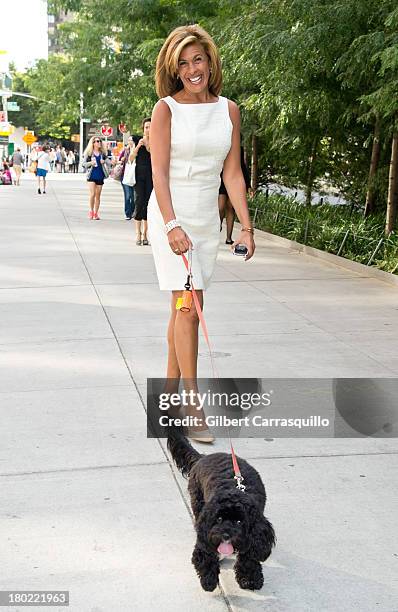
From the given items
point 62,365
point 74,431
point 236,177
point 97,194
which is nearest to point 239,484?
point 74,431

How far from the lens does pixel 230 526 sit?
2887 millimetres

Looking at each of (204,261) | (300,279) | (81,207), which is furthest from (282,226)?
(204,261)

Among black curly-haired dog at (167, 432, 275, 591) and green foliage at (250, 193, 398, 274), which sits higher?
black curly-haired dog at (167, 432, 275, 591)

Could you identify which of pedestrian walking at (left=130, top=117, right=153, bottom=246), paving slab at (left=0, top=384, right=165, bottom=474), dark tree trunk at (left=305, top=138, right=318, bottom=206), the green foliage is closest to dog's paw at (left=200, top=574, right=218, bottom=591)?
paving slab at (left=0, top=384, right=165, bottom=474)

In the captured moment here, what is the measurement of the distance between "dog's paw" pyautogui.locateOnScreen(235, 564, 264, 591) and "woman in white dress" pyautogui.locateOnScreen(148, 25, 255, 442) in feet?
4.89

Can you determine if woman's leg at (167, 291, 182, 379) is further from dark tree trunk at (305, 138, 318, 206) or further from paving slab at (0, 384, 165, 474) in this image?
dark tree trunk at (305, 138, 318, 206)

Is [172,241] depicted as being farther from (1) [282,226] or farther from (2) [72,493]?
(1) [282,226]

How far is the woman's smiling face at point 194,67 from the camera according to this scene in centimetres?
436

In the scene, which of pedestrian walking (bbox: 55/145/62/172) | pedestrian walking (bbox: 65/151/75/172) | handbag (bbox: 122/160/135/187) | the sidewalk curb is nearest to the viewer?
the sidewalk curb

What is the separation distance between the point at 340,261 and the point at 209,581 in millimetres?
8919

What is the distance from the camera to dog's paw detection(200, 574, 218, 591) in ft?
10.00

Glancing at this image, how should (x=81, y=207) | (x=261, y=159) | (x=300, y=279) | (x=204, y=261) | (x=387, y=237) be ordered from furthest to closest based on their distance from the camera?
(x=81, y=207) < (x=261, y=159) < (x=387, y=237) < (x=300, y=279) < (x=204, y=261)

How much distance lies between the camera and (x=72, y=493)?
3994 millimetres

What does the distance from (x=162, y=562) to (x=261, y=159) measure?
18.7 metres
